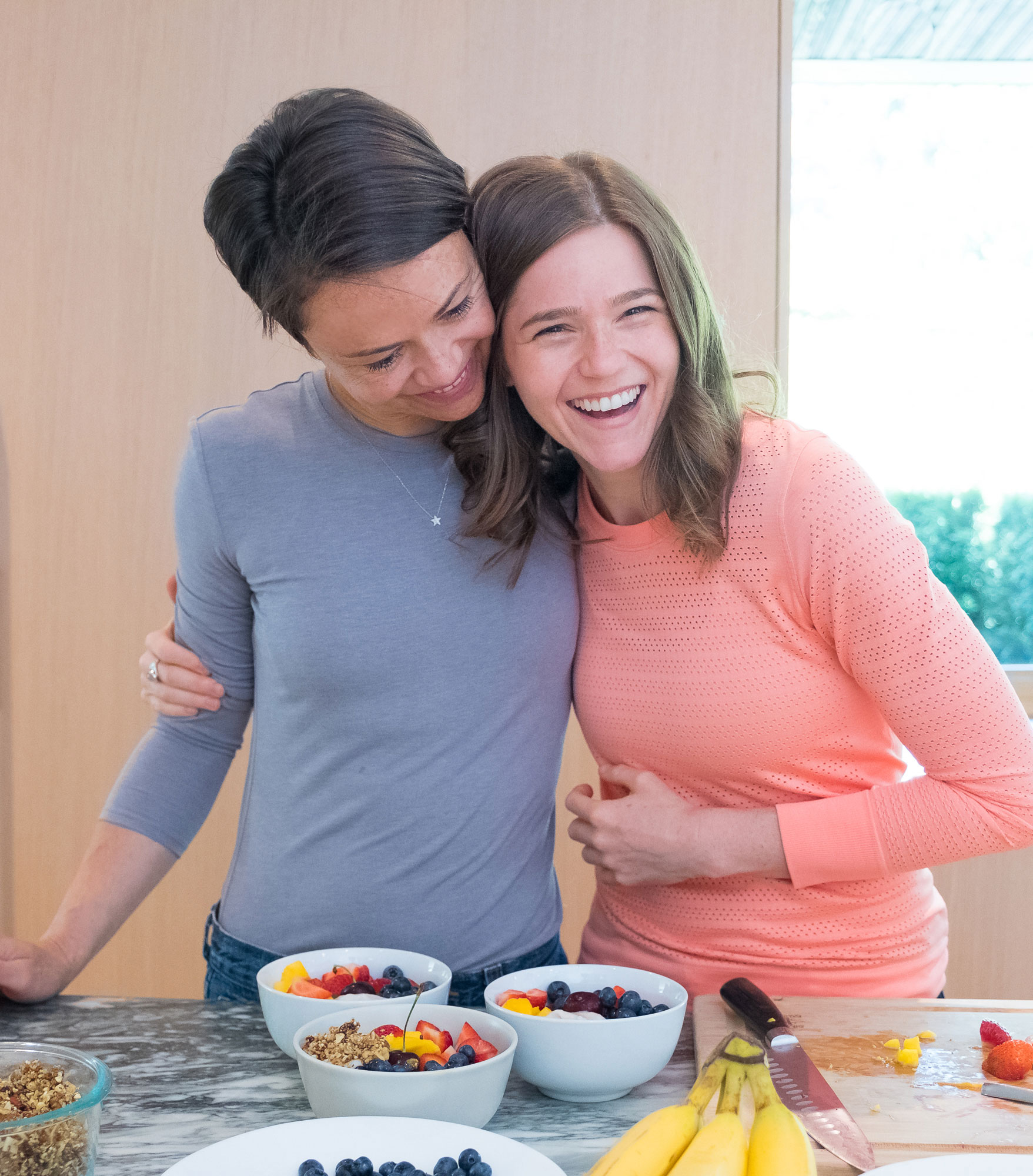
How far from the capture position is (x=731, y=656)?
120 cm

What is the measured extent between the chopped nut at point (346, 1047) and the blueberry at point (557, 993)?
179mm

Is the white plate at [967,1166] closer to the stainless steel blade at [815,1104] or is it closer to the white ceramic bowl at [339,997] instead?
the stainless steel blade at [815,1104]

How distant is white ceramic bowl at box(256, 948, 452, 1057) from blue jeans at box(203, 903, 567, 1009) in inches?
7.2

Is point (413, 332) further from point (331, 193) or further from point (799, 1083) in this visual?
point (799, 1083)

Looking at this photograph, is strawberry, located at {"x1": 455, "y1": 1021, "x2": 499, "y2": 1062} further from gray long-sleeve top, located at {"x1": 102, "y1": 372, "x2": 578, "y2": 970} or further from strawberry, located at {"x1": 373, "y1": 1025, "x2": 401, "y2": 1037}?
gray long-sleeve top, located at {"x1": 102, "y1": 372, "x2": 578, "y2": 970}

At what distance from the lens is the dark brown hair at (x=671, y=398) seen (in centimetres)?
117

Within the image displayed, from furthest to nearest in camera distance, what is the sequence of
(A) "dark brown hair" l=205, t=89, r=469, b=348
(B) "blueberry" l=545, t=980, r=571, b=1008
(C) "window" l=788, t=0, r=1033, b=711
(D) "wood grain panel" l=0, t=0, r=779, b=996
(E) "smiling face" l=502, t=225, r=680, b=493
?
(C) "window" l=788, t=0, r=1033, b=711 → (D) "wood grain panel" l=0, t=0, r=779, b=996 → (E) "smiling face" l=502, t=225, r=680, b=493 → (A) "dark brown hair" l=205, t=89, r=469, b=348 → (B) "blueberry" l=545, t=980, r=571, b=1008

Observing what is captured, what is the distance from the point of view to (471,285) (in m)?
1.15

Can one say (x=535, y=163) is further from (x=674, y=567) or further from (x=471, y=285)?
(x=674, y=567)

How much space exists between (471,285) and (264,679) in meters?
0.51

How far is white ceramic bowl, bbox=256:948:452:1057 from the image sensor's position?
0.88 meters

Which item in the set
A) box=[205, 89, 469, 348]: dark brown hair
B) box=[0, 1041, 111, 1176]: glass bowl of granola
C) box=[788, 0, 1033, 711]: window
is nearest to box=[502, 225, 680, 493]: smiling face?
box=[205, 89, 469, 348]: dark brown hair

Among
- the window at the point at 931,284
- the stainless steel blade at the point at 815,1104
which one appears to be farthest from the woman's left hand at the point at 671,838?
the window at the point at 931,284

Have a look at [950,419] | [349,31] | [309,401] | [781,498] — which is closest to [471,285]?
[309,401]
